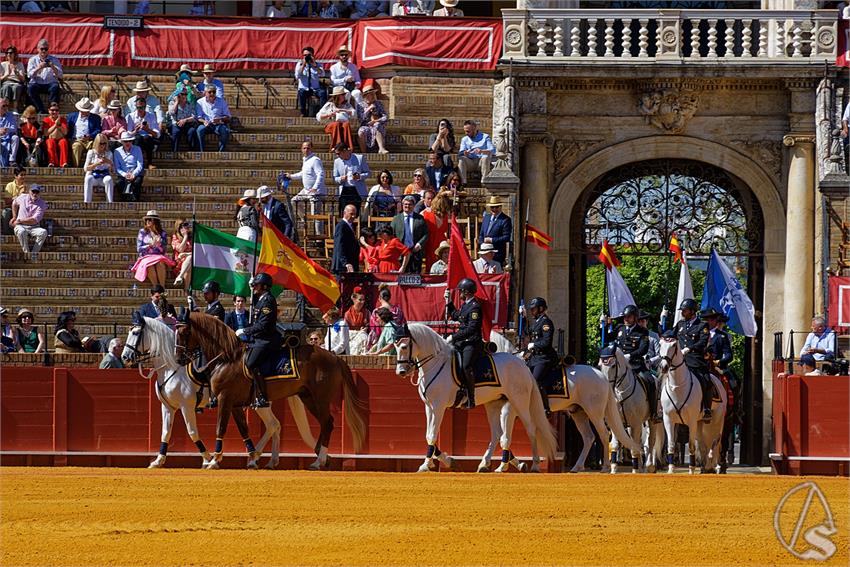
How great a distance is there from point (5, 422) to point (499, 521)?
946cm

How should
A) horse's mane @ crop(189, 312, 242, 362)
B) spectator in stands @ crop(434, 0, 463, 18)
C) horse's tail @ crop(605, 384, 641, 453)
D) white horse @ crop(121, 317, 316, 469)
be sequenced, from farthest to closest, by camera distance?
spectator in stands @ crop(434, 0, 463, 18)
horse's tail @ crop(605, 384, 641, 453)
white horse @ crop(121, 317, 316, 469)
horse's mane @ crop(189, 312, 242, 362)

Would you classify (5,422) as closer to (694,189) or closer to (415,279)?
(415,279)

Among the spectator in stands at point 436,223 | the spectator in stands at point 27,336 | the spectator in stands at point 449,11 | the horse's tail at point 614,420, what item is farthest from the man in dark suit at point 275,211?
the spectator in stands at point 449,11

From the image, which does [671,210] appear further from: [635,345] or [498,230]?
[635,345]

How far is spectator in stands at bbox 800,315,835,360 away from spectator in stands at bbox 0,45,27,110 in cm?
1365

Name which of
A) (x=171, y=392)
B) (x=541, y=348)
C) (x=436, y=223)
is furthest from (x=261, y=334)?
(x=436, y=223)

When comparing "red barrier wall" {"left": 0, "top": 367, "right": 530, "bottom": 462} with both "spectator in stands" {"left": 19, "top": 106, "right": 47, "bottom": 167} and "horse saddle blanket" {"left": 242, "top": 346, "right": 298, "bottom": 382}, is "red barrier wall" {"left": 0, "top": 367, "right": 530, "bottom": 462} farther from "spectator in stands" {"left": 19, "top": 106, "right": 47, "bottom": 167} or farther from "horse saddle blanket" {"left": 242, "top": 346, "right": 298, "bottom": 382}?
"spectator in stands" {"left": 19, "top": 106, "right": 47, "bottom": 167}

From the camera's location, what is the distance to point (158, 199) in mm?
29703

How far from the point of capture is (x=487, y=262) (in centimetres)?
2680

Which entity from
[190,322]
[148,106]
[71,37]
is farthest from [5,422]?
[71,37]

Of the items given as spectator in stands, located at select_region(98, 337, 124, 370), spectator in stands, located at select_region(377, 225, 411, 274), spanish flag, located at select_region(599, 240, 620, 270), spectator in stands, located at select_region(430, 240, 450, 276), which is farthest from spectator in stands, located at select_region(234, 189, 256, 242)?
spanish flag, located at select_region(599, 240, 620, 270)

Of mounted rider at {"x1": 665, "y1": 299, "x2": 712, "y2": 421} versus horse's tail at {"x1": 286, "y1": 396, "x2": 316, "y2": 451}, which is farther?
mounted rider at {"x1": 665, "y1": 299, "x2": 712, "y2": 421}

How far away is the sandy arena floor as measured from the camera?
15.8m

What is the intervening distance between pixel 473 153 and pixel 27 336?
7851 mm
